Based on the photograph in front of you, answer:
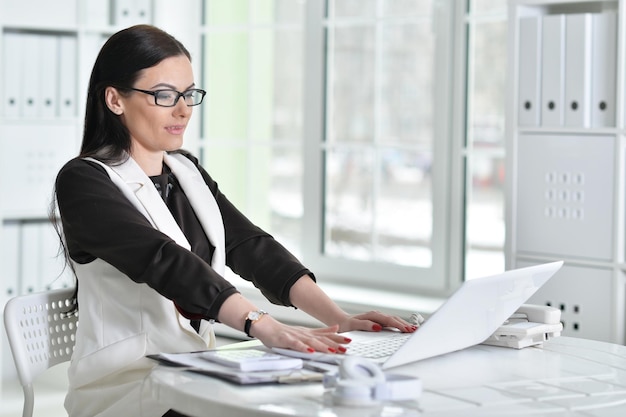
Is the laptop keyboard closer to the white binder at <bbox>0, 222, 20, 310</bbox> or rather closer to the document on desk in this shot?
the document on desk

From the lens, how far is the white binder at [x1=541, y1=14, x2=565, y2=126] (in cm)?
313

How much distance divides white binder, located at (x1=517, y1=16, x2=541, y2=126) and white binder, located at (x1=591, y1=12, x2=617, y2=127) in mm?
182

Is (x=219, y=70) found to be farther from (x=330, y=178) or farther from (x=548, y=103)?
(x=548, y=103)

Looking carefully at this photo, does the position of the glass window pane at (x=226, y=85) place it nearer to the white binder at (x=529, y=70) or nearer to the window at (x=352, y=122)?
the window at (x=352, y=122)

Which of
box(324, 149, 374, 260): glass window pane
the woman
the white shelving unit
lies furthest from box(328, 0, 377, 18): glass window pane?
the woman

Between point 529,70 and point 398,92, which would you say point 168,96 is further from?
point 398,92

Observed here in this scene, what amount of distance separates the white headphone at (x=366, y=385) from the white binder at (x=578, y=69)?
5.92ft

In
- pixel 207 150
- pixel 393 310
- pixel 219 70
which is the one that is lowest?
pixel 393 310

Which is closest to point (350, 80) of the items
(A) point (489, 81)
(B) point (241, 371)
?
(B) point (241, 371)

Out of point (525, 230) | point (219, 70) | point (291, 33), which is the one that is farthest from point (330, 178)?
point (291, 33)

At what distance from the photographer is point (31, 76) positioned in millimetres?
4062

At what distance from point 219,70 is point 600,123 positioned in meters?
2.19

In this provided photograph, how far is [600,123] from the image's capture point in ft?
10.2

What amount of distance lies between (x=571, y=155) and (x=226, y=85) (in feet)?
6.85
